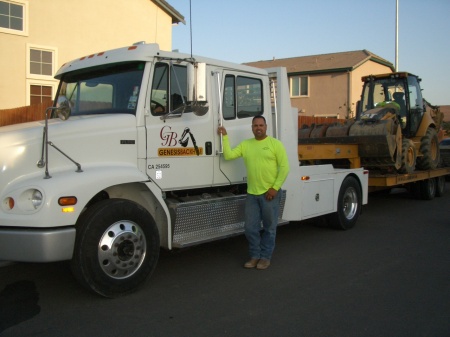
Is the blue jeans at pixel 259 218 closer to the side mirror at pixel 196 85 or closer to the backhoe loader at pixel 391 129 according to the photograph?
the side mirror at pixel 196 85

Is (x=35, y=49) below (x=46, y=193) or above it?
above

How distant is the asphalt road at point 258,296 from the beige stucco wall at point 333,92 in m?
26.1

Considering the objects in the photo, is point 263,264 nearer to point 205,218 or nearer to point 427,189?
point 205,218

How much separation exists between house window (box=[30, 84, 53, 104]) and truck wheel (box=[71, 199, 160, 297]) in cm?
1414

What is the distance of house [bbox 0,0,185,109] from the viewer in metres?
16.9

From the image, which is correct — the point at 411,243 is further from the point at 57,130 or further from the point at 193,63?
the point at 57,130

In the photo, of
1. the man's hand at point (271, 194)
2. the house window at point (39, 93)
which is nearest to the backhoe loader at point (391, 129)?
the man's hand at point (271, 194)

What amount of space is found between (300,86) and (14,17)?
21593mm

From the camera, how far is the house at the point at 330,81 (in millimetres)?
32344

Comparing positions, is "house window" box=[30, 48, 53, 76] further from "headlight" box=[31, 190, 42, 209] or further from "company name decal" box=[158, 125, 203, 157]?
"headlight" box=[31, 190, 42, 209]

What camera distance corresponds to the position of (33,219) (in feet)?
13.9

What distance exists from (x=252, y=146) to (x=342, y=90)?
28.2m

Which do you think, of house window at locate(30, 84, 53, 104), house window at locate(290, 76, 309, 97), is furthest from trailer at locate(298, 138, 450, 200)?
house window at locate(290, 76, 309, 97)

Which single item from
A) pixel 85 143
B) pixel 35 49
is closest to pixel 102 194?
pixel 85 143
